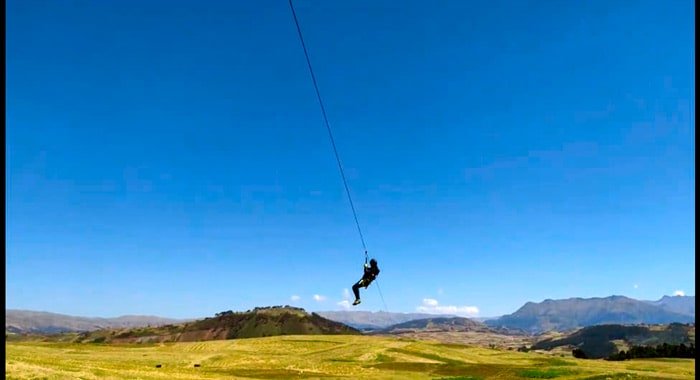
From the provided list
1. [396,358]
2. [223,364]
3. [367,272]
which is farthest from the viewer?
[396,358]

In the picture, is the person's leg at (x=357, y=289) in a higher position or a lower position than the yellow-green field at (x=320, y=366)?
higher

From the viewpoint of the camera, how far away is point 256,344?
148625 millimetres

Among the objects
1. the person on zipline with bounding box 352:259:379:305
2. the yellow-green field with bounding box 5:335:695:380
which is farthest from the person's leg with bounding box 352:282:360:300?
the yellow-green field with bounding box 5:335:695:380

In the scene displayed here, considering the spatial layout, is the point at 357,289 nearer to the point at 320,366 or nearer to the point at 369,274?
the point at 369,274

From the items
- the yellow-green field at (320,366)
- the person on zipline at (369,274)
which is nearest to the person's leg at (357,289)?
the person on zipline at (369,274)

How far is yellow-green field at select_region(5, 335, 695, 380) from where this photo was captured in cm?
5425

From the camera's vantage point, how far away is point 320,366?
267 feet

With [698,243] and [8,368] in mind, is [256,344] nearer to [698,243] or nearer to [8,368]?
[8,368]

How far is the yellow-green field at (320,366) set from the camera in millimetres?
54250

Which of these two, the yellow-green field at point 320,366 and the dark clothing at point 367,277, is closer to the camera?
the dark clothing at point 367,277

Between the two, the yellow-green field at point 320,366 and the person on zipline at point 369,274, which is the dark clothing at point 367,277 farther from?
the yellow-green field at point 320,366

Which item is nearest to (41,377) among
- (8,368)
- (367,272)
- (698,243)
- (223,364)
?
(8,368)

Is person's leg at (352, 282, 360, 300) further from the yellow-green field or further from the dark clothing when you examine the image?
the yellow-green field

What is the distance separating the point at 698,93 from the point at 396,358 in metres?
103
